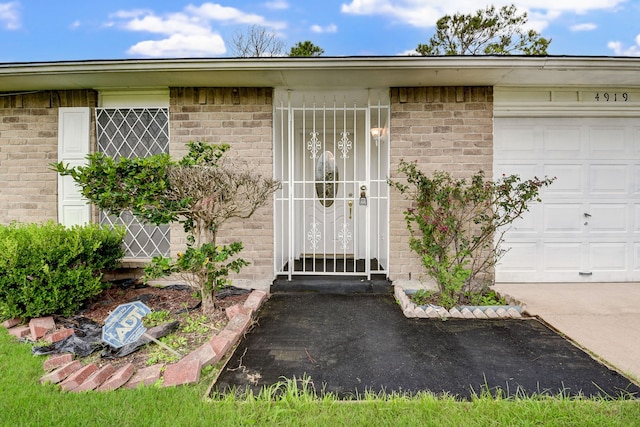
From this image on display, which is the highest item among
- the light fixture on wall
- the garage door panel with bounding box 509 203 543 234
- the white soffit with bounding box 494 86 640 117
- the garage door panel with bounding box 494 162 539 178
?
the white soffit with bounding box 494 86 640 117

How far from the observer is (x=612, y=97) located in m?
4.44

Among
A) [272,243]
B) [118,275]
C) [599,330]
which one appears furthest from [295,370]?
[118,275]

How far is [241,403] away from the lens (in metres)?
1.98

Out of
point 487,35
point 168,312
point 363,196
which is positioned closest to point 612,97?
point 363,196

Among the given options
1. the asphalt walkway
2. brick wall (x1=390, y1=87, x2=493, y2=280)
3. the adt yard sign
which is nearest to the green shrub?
the adt yard sign

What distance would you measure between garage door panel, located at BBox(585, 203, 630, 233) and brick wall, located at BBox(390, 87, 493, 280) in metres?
1.73

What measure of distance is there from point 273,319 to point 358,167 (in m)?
3.15

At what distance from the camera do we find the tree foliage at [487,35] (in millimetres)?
10445

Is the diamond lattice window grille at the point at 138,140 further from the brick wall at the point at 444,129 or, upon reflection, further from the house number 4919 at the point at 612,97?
the house number 4919 at the point at 612,97

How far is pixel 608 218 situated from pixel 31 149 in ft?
27.4

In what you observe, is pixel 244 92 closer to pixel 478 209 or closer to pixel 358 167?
pixel 358 167

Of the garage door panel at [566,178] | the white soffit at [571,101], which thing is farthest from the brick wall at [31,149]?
the garage door panel at [566,178]

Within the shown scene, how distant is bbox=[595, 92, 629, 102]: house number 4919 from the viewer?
4.43 m

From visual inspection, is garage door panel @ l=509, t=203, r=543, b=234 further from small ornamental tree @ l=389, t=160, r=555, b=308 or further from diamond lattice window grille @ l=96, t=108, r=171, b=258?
diamond lattice window grille @ l=96, t=108, r=171, b=258
